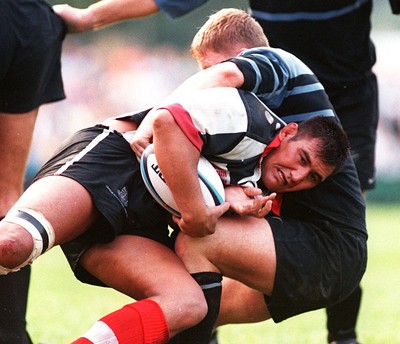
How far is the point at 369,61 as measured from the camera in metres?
5.47

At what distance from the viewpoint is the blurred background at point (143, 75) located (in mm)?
→ 15359

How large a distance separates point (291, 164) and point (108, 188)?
0.67m

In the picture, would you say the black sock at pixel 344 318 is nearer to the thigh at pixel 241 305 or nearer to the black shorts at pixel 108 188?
the thigh at pixel 241 305

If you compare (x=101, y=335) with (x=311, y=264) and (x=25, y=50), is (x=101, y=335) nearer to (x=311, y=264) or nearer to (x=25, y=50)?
(x=311, y=264)

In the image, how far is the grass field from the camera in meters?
5.44

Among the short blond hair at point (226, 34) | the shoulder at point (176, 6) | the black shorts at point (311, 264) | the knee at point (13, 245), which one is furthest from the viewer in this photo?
the shoulder at point (176, 6)

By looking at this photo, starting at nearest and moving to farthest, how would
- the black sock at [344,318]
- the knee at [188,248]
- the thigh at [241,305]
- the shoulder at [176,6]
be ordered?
the knee at [188,248], the thigh at [241,305], the shoulder at [176,6], the black sock at [344,318]

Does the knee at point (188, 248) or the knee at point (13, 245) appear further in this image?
the knee at point (188, 248)

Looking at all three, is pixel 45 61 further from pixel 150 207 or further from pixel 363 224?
pixel 363 224

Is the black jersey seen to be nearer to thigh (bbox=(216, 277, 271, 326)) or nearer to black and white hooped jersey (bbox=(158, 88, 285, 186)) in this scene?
black and white hooped jersey (bbox=(158, 88, 285, 186))

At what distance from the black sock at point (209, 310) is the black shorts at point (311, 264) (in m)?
0.28

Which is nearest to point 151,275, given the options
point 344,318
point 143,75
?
point 344,318

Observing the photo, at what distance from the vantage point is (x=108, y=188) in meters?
3.62

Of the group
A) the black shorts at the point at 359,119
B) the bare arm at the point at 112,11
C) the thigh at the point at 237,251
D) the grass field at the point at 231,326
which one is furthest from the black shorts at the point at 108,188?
the black shorts at the point at 359,119
